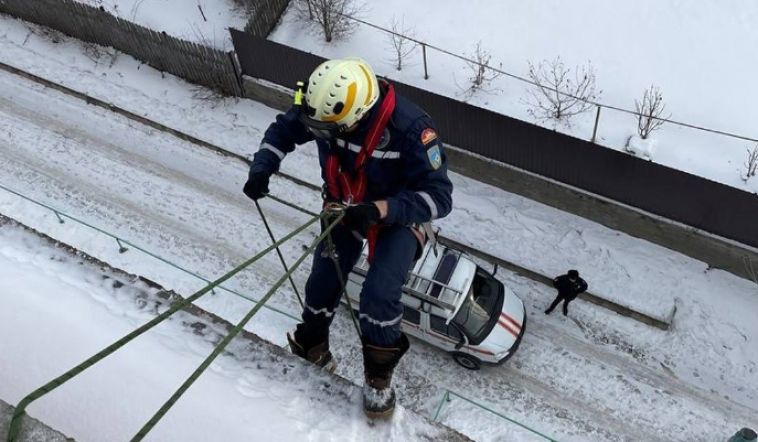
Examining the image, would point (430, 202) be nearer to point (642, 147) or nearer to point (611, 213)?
point (611, 213)

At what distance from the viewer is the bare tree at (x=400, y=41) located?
1294 cm

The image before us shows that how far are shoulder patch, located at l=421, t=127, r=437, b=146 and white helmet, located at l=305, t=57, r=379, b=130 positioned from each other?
0.53m

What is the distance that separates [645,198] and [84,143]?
393 inches

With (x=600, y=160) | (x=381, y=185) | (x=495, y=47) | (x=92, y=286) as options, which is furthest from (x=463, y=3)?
(x=92, y=286)

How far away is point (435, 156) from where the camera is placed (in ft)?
20.4

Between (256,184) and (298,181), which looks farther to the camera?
(298,181)

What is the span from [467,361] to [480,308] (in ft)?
2.92

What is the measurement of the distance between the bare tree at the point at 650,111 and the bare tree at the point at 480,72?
2562mm

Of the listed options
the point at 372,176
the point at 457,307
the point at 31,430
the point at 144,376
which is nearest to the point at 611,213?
the point at 457,307

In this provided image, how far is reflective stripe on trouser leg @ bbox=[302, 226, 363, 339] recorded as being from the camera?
22.4ft

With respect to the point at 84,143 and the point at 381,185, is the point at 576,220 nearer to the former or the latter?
the point at 381,185

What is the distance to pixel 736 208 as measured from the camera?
10.5 meters

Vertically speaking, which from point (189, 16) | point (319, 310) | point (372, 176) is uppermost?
point (189, 16)

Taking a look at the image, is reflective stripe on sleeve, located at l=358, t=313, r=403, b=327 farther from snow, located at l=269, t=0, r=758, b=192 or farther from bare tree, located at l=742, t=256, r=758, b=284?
bare tree, located at l=742, t=256, r=758, b=284
